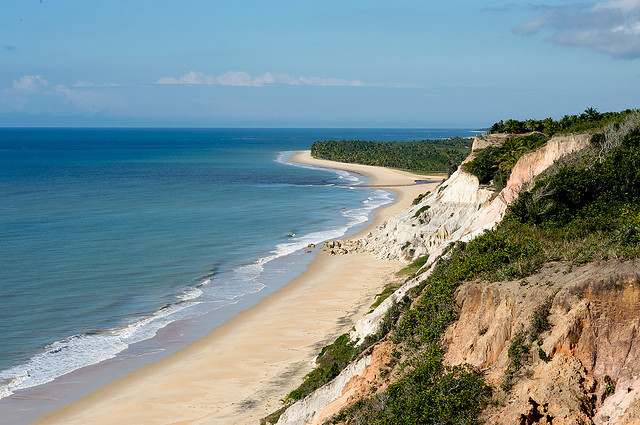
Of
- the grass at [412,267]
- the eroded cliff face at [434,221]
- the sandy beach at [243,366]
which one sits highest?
the eroded cliff face at [434,221]

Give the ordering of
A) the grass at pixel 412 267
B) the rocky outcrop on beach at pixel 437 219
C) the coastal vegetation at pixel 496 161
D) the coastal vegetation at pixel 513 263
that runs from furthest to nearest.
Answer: the rocky outcrop on beach at pixel 437 219, the coastal vegetation at pixel 496 161, the grass at pixel 412 267, the coastal vegetation at pixel 513 263

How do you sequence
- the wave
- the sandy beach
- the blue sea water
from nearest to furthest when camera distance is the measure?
1. the sandy beach
2. the wave
3. the blue sea water

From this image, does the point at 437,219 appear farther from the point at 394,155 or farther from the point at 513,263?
the point at 394,155

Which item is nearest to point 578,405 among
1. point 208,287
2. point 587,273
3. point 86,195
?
point 587,273

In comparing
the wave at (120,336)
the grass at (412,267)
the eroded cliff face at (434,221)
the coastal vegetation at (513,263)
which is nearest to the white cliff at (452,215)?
the eroded cliff face at (434,221)

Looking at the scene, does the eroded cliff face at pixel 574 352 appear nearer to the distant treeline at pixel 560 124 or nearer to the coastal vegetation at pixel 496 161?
the distant treeline at pixel 560 124

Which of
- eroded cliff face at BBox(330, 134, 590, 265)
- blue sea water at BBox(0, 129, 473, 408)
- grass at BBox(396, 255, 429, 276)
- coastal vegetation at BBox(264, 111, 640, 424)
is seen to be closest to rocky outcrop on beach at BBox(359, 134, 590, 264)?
eroded cliff face at BBox(330, 134, 590, 265)

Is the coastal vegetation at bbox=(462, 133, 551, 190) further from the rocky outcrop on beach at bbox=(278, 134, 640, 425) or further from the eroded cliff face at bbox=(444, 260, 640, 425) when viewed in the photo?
the eroded cliff face at bbox=(444, 260, 640, 425)
